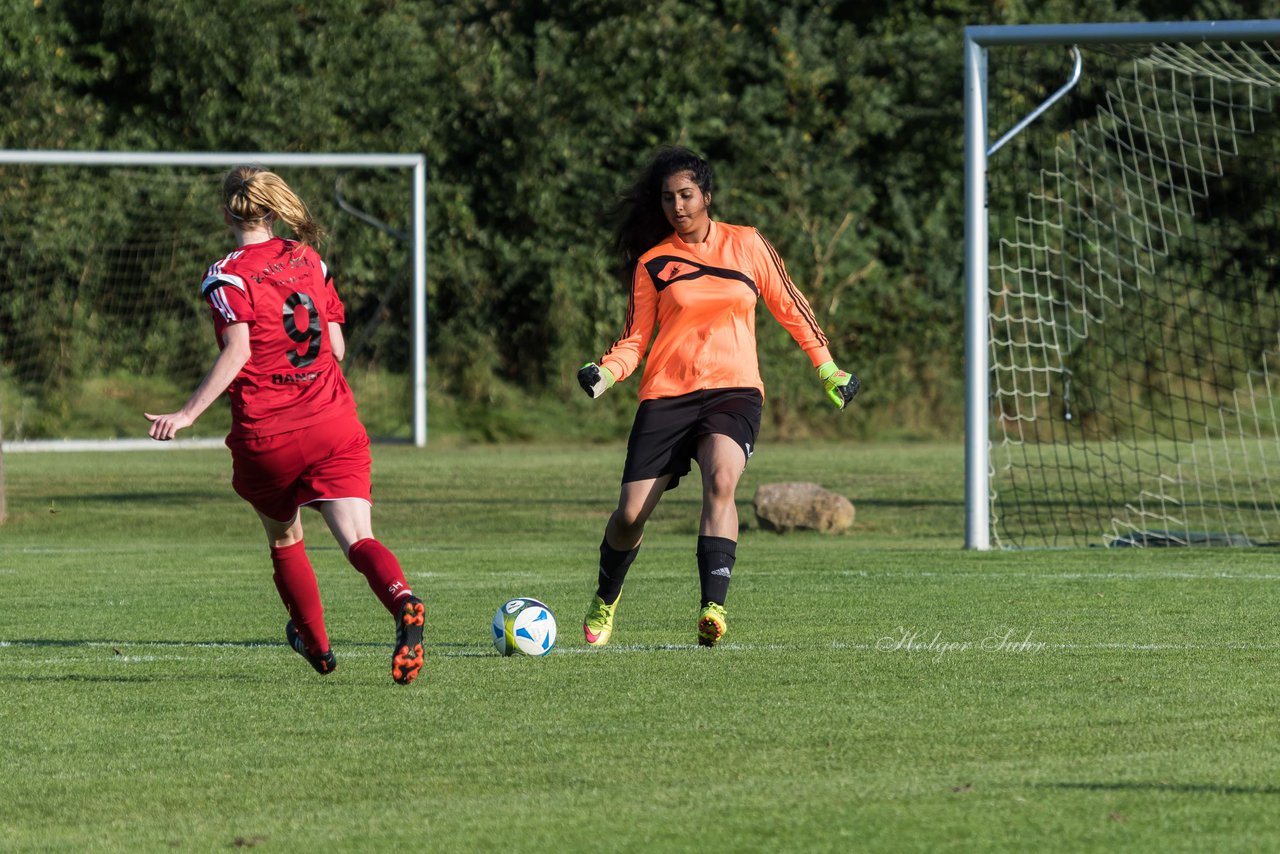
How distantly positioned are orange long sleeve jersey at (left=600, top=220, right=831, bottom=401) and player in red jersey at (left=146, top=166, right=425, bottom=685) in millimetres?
1354

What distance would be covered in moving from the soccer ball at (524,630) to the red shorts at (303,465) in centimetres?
90

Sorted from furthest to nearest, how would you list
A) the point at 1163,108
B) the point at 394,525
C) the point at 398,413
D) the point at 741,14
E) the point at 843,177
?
the point at 741,14 < the point at 843,177 < the point at 398,413 < the point at 1163,108 < the point at 394,525

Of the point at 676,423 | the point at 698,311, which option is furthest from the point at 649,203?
the point at 676,423

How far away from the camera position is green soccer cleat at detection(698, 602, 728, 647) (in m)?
6.96

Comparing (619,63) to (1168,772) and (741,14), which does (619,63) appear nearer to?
(741,14)

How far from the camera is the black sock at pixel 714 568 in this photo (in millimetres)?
7016

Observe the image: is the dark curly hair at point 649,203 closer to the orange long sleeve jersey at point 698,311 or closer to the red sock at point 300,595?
the orange long sleeve jersey at point 698,311

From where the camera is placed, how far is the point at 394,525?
16.0 meters

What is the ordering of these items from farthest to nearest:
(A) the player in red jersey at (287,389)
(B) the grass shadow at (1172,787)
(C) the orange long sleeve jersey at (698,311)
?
(C) the orange long sleeve jersey at (698,311)
(A) the player in red jersey at (287,389)
(B) the grass shadow at (1172,787)

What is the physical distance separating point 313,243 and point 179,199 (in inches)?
820

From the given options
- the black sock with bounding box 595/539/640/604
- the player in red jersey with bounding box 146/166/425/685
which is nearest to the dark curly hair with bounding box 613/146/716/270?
the black sock with bounding box 595/539/640/604

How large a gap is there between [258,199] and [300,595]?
1353 millimetres

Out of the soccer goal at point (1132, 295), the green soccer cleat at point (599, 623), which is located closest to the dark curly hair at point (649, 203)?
the green soccer cleat at point (599, 623)

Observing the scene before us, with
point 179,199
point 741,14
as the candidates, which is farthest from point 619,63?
point 179,199
